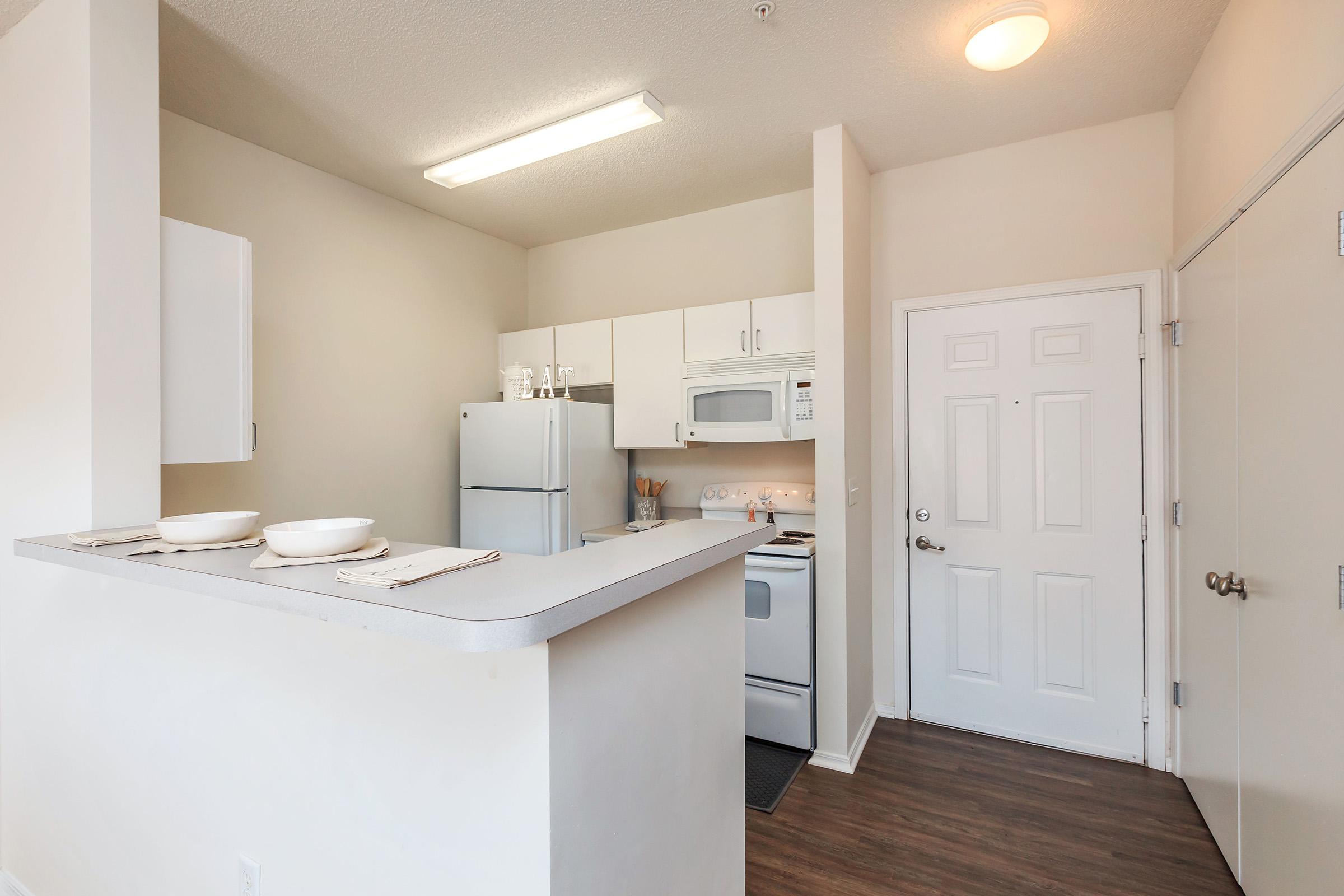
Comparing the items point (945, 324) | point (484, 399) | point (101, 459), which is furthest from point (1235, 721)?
point (484, 399)

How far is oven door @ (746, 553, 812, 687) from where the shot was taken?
2.69 meters

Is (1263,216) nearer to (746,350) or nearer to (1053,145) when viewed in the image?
(1053,145)

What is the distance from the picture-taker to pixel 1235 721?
1.90 m

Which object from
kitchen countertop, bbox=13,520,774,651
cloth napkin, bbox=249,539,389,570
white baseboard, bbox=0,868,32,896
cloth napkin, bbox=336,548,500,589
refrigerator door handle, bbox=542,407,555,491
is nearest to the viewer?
kitchen countertop, bbox=13,520,774,651

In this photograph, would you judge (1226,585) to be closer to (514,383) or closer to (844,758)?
(844,758)

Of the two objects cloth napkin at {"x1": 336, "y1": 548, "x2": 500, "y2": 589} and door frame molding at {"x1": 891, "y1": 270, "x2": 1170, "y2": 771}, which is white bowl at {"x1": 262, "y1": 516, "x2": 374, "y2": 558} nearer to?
cloth napkin at {"x1": 336, "y1": 548, "x2": 500, "y2": 589}

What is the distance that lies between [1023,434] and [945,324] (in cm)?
61

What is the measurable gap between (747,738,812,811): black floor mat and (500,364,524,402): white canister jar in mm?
2190

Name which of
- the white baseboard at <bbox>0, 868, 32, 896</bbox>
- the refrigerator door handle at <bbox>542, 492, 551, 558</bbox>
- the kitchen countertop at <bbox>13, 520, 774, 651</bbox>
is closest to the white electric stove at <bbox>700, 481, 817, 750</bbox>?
the refrigerator door handle at <bbox>542, 492, 551, 558</bbox>

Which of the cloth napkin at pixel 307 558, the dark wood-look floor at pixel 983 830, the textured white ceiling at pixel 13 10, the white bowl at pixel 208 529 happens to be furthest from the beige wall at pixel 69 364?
the dark wood-look floor at pixel 983 830

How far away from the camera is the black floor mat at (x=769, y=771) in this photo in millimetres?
2361

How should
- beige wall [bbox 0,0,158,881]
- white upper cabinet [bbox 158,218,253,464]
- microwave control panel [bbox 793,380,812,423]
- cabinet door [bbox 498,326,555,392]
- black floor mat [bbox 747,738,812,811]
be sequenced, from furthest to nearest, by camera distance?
cabinet door [bbox 498,326,555,392] < microwave control panel [bbox 793,380,812,423] < black floor mat [bbox 747,738,812,811] < white upper cabinet [bbox 158,218,253,464] < beige wall [bbox 0,0,158,881]

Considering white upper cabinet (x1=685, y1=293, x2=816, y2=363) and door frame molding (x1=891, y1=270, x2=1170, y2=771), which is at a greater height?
white upper cabinet (x1=685, y1=293, x2=816, y2=363)

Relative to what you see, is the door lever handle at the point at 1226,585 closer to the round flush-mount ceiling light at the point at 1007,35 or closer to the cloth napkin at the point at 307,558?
the round flush-mount ceiling light at the point at 1007,35
